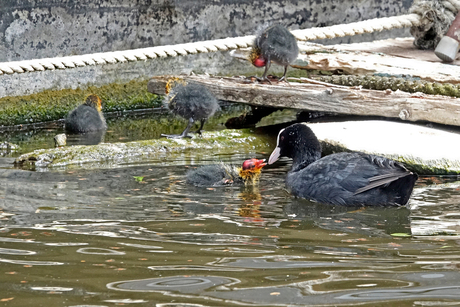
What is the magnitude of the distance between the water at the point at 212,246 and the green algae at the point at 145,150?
554mm

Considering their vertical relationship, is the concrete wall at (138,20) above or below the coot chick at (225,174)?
above

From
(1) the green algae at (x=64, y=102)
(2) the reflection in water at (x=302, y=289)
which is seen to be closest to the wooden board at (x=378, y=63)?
(1) the green algae at (x=64, y=102)

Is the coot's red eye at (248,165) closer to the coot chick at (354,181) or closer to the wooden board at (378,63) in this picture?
the coot chick at (354,181)

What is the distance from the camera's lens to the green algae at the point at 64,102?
30.3 feet

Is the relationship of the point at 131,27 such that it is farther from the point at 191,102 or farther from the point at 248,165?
the point at 248,165

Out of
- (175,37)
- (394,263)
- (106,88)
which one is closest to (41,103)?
(106,88)

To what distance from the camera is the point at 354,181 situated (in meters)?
5.12

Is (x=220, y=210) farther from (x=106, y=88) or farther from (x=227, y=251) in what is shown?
(x=106, y=88)

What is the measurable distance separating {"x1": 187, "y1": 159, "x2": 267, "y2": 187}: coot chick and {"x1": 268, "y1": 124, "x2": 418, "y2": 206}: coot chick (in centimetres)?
49

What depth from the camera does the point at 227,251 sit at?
3.89 m

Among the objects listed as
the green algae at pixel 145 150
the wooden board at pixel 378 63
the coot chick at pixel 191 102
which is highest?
the wooden board at pixel 378 63

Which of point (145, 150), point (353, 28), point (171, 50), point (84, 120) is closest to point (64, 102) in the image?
point (84, 120)

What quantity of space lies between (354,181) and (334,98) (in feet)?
7.76

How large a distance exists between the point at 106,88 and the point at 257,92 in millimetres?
3119
